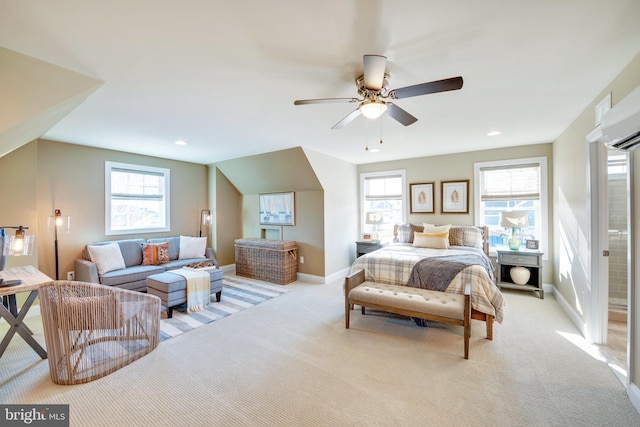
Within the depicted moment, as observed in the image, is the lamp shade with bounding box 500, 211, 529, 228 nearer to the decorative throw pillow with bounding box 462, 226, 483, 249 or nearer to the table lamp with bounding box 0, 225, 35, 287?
the decorative throw pillow with bounding box 462, 226, 483, 249

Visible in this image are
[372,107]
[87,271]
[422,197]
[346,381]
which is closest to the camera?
[372,107]

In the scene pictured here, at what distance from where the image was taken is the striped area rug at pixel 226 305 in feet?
10.3

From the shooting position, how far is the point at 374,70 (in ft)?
5.58

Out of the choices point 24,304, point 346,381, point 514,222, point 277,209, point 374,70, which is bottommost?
point 346,381

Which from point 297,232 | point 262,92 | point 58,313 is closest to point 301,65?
point 262,92

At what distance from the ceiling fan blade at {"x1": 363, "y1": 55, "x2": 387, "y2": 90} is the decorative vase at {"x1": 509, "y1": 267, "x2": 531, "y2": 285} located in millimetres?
4094

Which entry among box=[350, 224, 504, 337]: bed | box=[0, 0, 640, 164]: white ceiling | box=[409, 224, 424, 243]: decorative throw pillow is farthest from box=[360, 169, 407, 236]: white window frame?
box=[0, 0, 640, 164]: white ceiling

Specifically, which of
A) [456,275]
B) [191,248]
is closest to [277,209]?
[191,248]

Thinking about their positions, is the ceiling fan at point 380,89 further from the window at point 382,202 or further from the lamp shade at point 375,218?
the window at point 382,202

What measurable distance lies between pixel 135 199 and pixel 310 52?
15.1 feet

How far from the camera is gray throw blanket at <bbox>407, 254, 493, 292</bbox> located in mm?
3072

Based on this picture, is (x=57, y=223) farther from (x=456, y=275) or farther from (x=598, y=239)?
(x=598, y=239)

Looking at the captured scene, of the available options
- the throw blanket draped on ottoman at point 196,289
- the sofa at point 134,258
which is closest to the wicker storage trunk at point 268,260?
the sofa at point 134,258

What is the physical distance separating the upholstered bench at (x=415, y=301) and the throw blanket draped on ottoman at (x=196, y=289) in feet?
6.71
